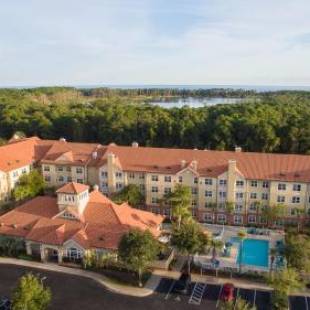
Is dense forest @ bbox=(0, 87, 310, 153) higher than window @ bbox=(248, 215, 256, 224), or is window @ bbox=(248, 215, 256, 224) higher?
dense forest @ bbox=(0, 87, 310, 153)

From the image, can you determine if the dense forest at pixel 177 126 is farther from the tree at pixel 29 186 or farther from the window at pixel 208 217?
the tree at pixel 29 186

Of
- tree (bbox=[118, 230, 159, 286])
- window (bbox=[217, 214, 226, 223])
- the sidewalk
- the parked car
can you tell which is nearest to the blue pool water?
window (bbox=[217, 214, 226, 223])

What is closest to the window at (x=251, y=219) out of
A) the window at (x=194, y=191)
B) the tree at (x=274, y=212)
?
the tree at (x=274, y=212)

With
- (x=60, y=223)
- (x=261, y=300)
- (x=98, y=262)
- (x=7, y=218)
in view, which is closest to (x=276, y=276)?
(x=261, y=300)

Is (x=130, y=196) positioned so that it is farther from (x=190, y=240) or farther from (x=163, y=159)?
(x=190, y=240)

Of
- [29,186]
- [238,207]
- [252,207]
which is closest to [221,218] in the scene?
[238,207]

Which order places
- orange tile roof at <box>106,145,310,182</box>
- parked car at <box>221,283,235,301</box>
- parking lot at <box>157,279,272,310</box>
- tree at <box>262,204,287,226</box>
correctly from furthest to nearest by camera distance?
orange tile roof at <box>106,145,310,182</box> < tree at <box>262,204,287,226</box> < parked car at <box>221,283,235,301</box> < parking lot at <box>157,279,272,310</box>

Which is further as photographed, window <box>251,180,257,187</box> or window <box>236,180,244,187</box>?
window <box>236,180,244,187</box>

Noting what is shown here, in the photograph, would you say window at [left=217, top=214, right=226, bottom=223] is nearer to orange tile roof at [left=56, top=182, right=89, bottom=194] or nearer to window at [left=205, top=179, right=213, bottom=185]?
window at [left=205, top=179, right=213, bottom=185]
